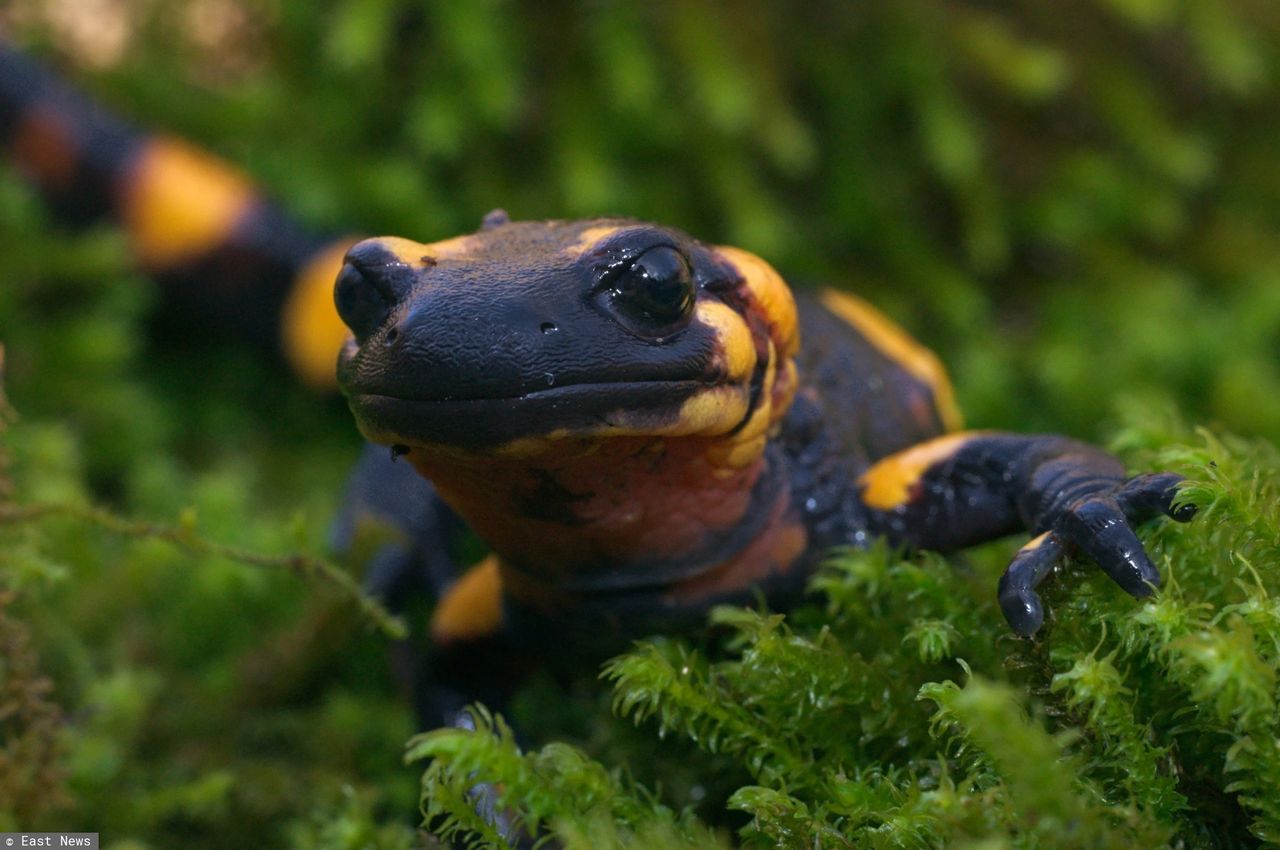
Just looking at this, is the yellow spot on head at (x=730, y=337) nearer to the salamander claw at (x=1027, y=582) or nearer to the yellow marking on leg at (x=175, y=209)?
the salamander claw at (x=1027, y=582)

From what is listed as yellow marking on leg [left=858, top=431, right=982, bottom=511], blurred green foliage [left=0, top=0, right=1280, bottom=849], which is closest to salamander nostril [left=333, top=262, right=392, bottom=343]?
blurred green foliage [left=0, top=0, right=1280, bottom=849]

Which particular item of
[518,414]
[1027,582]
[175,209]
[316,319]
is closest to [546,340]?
[518,414]

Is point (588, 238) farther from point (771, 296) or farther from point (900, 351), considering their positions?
point (900, 351)

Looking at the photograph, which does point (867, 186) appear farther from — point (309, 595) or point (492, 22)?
point (309, 595)

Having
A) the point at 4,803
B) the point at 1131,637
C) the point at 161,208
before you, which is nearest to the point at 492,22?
the point at 161,208

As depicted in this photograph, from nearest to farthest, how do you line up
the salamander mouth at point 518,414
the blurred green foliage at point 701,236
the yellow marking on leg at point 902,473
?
1. the salamander mouth at point 518,414
2. the blurred green foliage at point 701,236
3. the yellow marking on leg at point 902,473

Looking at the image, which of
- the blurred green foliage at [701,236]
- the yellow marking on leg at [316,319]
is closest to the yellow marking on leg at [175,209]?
the blurred green foliage at [701,236]
